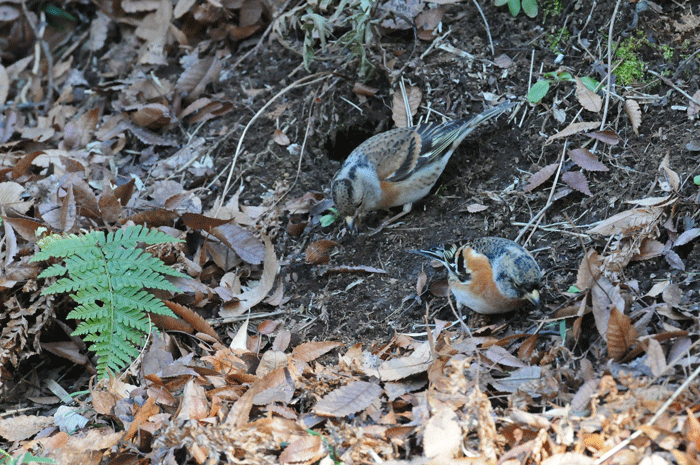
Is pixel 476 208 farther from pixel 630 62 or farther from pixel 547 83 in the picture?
pixel 630 62

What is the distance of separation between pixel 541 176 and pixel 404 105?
159 centimetres

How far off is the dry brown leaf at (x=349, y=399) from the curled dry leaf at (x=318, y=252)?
156 centimetres

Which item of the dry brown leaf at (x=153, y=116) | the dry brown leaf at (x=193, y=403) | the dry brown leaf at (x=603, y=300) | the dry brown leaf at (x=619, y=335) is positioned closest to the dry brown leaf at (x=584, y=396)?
the dry brown leaf at (x=619, y=335)

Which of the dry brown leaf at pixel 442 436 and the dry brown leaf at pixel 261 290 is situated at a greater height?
the dry brown leaf at pixel 442 436

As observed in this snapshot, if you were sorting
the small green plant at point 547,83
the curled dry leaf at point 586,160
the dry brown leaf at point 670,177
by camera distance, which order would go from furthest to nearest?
the small green plant at point 547,83 < the curled dry leaf at point 586,160 < the dry brown leaf at point 670,177

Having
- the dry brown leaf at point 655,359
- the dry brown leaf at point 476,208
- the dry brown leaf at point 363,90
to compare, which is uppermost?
the dry brown leaf at point 363,90

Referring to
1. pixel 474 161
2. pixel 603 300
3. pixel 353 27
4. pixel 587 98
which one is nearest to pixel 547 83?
pixel 587 98

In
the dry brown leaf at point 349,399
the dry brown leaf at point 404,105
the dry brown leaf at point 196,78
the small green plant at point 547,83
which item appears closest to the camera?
the dry brown leaf at point 349,399

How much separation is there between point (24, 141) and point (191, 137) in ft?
5.82

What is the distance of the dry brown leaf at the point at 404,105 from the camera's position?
5.81m

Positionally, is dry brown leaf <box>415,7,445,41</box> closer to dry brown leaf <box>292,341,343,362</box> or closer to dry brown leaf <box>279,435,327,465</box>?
dry brown leaf <box>292,341,343,362</box>

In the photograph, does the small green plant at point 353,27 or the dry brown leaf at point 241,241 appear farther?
the small green plant at point 353,27

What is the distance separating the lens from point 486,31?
19.0 feet

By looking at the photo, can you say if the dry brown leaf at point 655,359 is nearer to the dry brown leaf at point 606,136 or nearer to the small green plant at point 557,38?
the dry brown leaf at point 606,136
